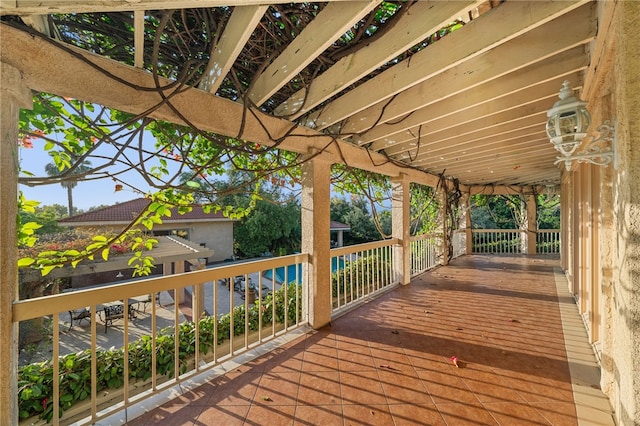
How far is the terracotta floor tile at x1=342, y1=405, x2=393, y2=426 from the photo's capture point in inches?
71.4

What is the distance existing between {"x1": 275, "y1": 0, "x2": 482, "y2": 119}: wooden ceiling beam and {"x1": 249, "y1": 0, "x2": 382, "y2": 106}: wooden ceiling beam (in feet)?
1.10

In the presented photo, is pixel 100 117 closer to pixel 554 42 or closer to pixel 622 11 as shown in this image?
pixel 622 11

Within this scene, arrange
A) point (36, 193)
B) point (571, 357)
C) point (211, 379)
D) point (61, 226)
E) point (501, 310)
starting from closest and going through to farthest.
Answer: point (36, 193)
point (211, 379)
point (571, 357)
point (501, 310)
point (61, 226)

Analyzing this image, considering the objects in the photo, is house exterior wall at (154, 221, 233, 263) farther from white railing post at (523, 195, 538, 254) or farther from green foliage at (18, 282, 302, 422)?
white railing post at (523, 195, 538, 254)

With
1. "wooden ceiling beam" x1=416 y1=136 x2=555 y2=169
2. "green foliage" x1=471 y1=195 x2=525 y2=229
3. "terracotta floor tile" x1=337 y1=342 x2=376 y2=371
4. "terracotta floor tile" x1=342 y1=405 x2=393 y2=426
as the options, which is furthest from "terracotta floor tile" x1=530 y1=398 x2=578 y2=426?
"green foliage" x1=471 y1=195 x2=525 y2=229

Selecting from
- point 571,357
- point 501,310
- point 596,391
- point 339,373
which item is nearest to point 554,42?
point 596,391

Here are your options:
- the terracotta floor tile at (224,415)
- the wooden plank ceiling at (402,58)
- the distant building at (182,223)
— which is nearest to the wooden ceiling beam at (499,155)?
the wooden plank ceiling at (402,58)

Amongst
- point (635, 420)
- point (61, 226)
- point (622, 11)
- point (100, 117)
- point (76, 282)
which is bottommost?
point (76, 282)

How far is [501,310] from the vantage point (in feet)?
12.5

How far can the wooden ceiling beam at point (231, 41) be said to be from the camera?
4.91ft

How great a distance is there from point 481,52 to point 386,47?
0.58 metres

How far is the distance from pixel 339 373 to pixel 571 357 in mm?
2199

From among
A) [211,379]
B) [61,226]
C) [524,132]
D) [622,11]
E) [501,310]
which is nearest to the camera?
[622,11]

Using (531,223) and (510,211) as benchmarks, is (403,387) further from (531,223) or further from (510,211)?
(510,211)
